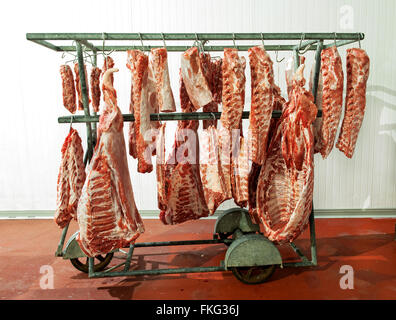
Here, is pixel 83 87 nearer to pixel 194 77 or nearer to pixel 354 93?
pixel 194 77

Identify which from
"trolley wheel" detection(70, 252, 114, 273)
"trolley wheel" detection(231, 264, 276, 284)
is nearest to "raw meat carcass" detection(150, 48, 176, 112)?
"trolley wheel" detection(231, 264, 276, 284)

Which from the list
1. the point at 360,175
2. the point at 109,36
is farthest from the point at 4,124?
the point at 360,175

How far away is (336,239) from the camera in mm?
4043

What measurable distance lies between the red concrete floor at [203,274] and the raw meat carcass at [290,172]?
56 centimetres

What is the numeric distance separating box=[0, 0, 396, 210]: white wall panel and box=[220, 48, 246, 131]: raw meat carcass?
232 centimetres

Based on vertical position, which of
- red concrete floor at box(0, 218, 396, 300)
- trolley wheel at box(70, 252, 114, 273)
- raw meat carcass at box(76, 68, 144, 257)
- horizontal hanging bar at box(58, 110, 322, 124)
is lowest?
red concrete floor at box(0, 218, 396, 300)

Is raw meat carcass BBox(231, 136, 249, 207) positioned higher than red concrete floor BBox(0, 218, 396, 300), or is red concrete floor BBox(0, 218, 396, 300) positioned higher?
raw meat carcass BBox(231, 136, 249, 207)

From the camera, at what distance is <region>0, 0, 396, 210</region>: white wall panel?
464 cm

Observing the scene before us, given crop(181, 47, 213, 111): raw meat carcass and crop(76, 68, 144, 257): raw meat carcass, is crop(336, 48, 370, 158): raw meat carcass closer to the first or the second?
crop(181, 47, 213, 111): raw meat carcass

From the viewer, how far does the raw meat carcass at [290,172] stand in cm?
257

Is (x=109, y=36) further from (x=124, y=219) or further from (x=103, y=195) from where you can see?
(x=124, y=219)

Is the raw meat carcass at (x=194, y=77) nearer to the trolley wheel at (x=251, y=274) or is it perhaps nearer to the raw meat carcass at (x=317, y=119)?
the raw meat carcass at (x=317, y=119)

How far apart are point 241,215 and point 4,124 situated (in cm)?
407

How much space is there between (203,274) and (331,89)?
84.5 inches
